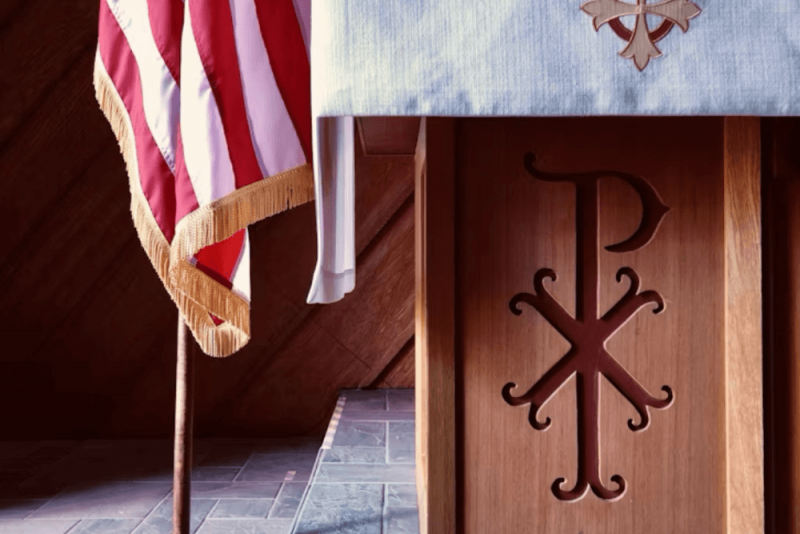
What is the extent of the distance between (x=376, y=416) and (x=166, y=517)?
0.74 m

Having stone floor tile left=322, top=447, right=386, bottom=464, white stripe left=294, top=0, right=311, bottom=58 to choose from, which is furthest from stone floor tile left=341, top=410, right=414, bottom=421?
white stripe left=294, top=0, right=311, bottom=58

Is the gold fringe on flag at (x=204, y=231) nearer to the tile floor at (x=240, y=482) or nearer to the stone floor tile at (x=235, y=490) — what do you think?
the tile floor at (x=240, y=482)

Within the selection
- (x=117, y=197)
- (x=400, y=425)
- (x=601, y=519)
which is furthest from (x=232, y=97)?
(x=117, y=197)

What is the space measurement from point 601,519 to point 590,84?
0.56m

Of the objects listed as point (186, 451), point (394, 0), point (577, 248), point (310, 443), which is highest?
point (394, 0)

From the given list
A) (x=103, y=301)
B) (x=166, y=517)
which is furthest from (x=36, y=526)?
(x=103, y=301)

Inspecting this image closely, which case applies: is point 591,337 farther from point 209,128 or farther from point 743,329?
point 209,128

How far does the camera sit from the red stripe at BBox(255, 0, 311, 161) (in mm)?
1301

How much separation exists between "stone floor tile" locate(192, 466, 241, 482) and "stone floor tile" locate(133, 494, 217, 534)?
0.17 m

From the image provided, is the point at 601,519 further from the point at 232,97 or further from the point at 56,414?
the point at 56,414

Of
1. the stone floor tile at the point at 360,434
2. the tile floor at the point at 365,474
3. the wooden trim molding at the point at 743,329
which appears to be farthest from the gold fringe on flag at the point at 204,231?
the wooden trim molding at the point at 743,329

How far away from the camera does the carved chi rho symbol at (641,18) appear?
75cm

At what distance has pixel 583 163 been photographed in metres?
0.87

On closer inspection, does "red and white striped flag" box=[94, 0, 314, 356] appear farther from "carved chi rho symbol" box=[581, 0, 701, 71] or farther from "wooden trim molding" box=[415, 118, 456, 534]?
"carved chi rho symbol" box=[581, 0, 701, 71]
